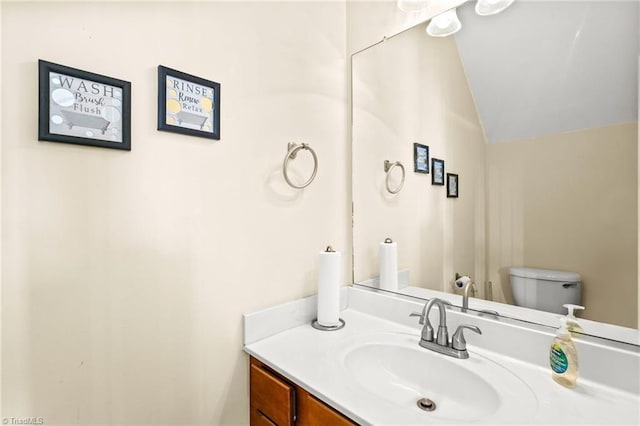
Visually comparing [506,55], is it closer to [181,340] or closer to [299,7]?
[299,7]

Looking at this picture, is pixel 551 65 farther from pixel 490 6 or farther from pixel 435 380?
pixel 435 380

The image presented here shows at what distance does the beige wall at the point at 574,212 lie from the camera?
82cm

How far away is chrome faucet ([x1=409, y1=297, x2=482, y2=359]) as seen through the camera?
0.96m

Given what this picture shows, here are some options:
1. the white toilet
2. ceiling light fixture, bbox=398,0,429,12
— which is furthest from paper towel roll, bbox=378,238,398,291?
ceiling light fixture, bbox=398,0,429,12

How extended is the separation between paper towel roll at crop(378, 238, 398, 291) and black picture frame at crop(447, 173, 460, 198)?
0.32 meters

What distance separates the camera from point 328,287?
3.88ft

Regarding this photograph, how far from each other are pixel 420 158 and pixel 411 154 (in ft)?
0.15

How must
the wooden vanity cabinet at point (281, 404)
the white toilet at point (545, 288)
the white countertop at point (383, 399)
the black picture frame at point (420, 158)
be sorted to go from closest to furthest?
the white countertop at point (383, 399) < the wooden vanity cabinet at point (281, 404) < the white toilet at point (545, 288) < the black picture frame at point (420, 158)

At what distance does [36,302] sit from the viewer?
0.71 m

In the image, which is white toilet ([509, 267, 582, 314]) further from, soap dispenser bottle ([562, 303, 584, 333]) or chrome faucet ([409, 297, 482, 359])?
chrome faucet ([409, 297, 482, 359])

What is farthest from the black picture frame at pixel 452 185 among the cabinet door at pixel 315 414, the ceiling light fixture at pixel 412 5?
the cabinet door at pixel 315 414

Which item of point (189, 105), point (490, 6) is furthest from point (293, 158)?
point (490, 6)

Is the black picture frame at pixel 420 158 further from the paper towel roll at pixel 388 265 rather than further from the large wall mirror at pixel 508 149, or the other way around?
the paper towel roll at pixel 388 265

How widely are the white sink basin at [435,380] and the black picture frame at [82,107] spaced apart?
0.93 m
